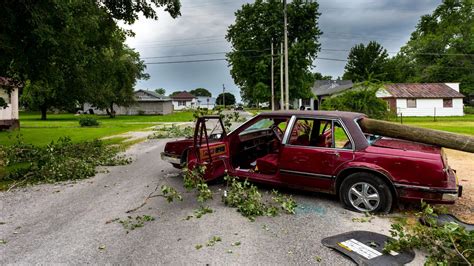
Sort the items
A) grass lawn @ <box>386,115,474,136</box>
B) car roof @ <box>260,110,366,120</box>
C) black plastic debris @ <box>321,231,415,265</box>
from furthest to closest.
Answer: grass lawn @ <box>386,115,474,136</box>
car roof @ <box>260,110,366,120</box>
black plastic debris @ <box>321,231,415,265</box>

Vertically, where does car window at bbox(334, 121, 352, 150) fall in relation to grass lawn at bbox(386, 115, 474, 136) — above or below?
above

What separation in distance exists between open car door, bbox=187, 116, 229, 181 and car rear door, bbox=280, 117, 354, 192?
1.21 meters

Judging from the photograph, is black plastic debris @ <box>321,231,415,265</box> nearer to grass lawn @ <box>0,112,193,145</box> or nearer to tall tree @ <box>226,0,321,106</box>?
grass lawn @ <box>0,112,193,145</box>

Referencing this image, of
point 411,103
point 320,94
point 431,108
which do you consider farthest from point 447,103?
point 320,94

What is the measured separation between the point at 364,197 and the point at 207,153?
276 centimetres

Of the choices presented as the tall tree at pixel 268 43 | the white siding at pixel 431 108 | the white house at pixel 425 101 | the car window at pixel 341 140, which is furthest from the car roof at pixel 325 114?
the white siding at pixel 431 108

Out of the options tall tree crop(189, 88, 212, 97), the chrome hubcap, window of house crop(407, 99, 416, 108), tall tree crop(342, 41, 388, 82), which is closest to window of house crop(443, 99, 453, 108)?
window of house crop(407, 99, 416, 108)

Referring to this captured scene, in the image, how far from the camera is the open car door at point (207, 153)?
598 cm

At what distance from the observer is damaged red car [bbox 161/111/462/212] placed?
470 cm

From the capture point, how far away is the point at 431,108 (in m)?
39.2

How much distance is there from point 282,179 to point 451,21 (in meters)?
70.8

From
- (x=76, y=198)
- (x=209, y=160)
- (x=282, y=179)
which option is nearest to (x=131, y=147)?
(x=76, y=198)

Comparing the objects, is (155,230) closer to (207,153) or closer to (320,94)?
(207,153)

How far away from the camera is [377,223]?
15.3ft
